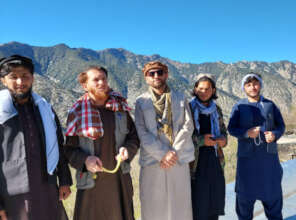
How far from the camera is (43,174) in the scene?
1982 millimetres

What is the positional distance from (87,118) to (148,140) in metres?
0.62

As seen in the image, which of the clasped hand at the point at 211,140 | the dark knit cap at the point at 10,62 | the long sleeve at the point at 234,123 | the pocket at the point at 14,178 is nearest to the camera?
the pocket at the point at 14,178

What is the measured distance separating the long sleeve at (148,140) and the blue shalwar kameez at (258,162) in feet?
2.97

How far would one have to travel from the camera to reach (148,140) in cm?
244

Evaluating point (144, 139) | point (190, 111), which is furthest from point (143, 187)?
point (190, 111)

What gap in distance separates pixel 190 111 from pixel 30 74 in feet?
5.05

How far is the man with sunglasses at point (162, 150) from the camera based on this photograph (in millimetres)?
2461

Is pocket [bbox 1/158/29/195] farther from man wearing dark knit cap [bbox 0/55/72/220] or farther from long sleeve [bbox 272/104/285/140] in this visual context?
long sleeve [bbox 272/104/285/140]

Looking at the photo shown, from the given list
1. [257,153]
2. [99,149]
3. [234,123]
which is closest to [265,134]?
[257,153]

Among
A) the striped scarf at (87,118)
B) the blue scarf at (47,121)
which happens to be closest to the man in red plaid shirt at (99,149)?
the striped scarf at (87,118)

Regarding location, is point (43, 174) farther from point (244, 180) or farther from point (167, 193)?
point (244, 180)

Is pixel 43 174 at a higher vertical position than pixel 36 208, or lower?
higher

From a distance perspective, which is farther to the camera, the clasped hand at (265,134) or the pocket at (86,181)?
the clasped hand at (265,134)

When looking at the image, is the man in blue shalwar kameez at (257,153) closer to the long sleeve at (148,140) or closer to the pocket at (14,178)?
the long sleeve at (148,140)
